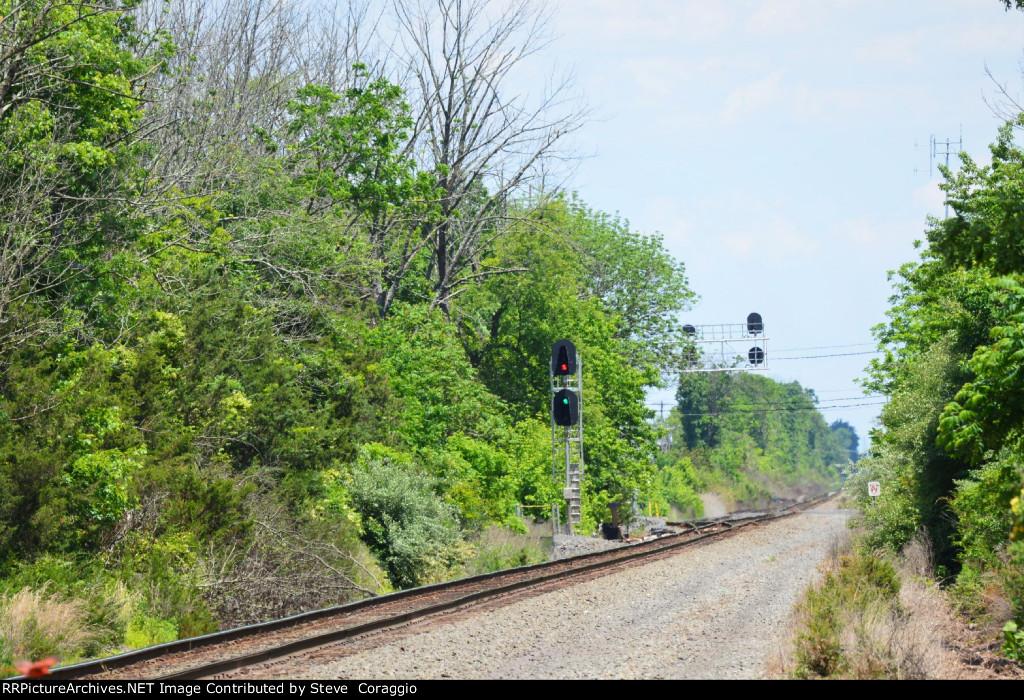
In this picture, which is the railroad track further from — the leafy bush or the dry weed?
the leafy bush

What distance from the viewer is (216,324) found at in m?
20.9

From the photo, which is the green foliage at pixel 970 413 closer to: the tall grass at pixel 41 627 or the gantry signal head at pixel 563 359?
the gantry signal head at pixel 563 359

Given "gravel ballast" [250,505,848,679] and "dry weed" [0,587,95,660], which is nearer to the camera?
"gravel ballast" [250,505,848,679]

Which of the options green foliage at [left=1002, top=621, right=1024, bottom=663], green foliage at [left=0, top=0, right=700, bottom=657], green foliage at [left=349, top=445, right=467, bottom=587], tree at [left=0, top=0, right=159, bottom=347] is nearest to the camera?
green foliage at [left=1002, top=621, right=1024, bottom=663]

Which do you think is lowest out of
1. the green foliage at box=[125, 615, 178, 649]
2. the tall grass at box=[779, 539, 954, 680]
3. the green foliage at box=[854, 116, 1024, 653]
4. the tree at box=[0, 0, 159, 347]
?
the green foliage at box=[125, 615, 178, 649]

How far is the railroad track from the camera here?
10117 millimetres

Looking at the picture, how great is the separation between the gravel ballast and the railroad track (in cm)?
59

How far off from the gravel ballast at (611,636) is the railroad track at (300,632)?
0.59m

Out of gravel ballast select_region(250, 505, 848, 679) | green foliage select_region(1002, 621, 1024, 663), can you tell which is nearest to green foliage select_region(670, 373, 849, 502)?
gravel ballast select_region(250, 505, 848, 679)

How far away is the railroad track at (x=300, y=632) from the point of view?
33.2 feet

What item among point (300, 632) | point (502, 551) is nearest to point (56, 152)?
point (300, 632)

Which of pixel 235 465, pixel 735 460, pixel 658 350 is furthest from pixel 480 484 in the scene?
pixel 735 460

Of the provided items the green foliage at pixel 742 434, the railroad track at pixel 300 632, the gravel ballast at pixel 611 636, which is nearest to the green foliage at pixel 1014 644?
the gravel ballast at pixel 611 636

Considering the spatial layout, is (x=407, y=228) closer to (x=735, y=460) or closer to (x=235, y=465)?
(x=235, y=465)
